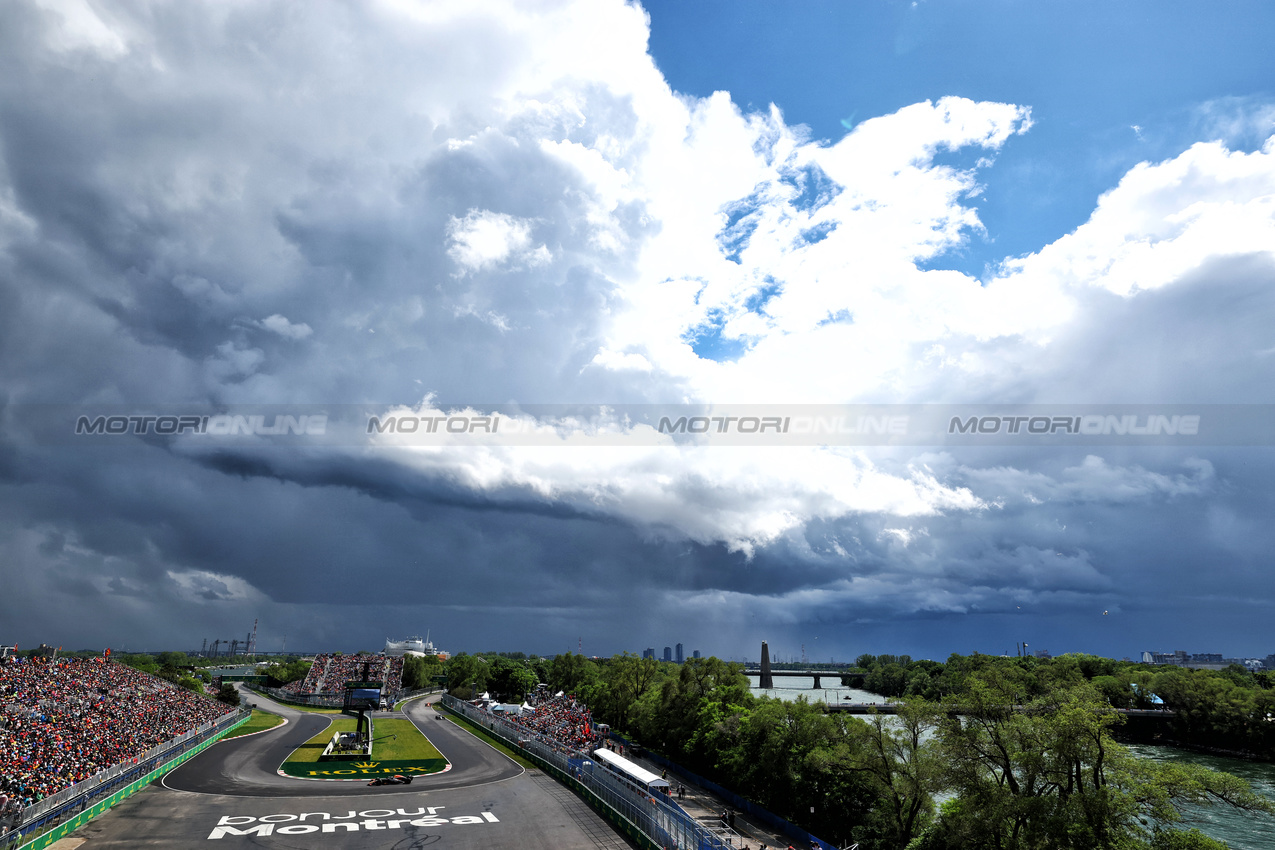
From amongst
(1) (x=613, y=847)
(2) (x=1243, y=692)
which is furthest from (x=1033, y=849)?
(2) (x=1243, y=692)

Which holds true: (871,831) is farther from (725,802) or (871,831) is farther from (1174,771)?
(1174,771)

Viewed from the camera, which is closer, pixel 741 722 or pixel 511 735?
pixel 741 722

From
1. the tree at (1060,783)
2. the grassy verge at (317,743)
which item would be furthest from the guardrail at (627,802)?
the grassy verge at (317,743)

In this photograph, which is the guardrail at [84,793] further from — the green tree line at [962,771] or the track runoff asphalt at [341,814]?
the green tree line at [962,771]

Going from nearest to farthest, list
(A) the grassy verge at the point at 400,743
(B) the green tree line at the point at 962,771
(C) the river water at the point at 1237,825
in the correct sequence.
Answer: (B) the green tree line at the point at 962,771 → (C) the river water at the point at 1237,825 → (A) the grassy verge at the point at 400,743

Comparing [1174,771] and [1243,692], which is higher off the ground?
[1174,771]

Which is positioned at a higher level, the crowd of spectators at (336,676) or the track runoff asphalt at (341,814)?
the track runoff asphalt at (341,814)

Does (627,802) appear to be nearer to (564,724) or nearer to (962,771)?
(962,771)
